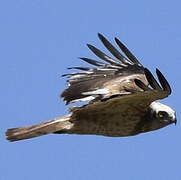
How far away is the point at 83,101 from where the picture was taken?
39.6ft

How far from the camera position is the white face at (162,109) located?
11.8 meters

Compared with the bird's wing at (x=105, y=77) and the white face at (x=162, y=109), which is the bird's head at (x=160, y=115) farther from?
the bird's wing at (x=105, y=77)

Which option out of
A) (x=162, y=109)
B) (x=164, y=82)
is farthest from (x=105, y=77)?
(x=164, y=82)

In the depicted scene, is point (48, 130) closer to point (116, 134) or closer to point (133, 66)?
point (116, 134)

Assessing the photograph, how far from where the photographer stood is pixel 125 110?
1159 cm

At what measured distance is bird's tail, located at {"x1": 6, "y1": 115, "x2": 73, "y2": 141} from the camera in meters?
11.9

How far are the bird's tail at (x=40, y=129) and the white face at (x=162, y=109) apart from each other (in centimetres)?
117

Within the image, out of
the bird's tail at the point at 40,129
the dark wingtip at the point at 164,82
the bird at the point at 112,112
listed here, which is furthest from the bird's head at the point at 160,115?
the dark wingtip at the point at 164,82

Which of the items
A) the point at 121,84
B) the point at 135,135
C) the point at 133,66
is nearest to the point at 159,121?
the point at 135,135

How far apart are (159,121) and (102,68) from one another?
8.27ft

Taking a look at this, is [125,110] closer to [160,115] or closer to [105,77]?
[160,115]

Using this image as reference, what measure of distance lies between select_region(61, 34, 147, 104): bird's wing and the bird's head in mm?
Result: 407

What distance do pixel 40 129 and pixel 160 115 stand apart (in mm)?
1658

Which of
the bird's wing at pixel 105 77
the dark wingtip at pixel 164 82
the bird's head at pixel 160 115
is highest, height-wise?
the bird's wing at pixel 105 77
